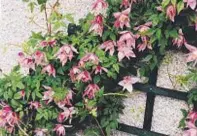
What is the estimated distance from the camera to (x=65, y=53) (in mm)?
2812

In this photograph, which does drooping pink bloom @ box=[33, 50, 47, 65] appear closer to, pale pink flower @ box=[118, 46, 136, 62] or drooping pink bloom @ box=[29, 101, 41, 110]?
drooping pink bloom @ box=[29, 101, 41, 110]

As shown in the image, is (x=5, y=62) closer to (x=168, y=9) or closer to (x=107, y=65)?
(x=107, y=65)

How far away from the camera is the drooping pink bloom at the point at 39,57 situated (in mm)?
2893

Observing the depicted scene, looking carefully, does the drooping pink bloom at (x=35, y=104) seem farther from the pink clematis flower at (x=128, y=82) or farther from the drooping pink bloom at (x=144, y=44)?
the drooping pink bloom at (x=144, y=44)

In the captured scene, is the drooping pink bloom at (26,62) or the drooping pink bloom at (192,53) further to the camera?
the drooping pink bloom at (26,62)

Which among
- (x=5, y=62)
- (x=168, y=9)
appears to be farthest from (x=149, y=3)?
(x=5, y=62)

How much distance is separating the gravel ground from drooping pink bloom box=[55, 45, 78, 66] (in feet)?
1.14

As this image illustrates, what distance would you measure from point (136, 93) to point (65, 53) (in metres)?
0.53

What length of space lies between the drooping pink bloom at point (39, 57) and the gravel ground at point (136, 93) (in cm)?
34

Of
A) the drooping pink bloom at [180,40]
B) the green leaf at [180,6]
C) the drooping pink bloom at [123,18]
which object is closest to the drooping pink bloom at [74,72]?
the drooping pink bloom at [123,18]

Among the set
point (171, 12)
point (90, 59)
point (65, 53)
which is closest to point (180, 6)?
point (171, 12)

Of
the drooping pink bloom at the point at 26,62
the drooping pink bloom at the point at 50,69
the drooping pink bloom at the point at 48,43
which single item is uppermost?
the drooping pink bloom at the point at 48,43

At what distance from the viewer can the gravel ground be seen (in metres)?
2.88

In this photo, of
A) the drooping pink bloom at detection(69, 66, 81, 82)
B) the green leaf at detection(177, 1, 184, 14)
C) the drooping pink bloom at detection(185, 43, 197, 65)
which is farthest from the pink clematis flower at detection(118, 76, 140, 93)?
the green leaf at detection(177, 1, 184, 14)
